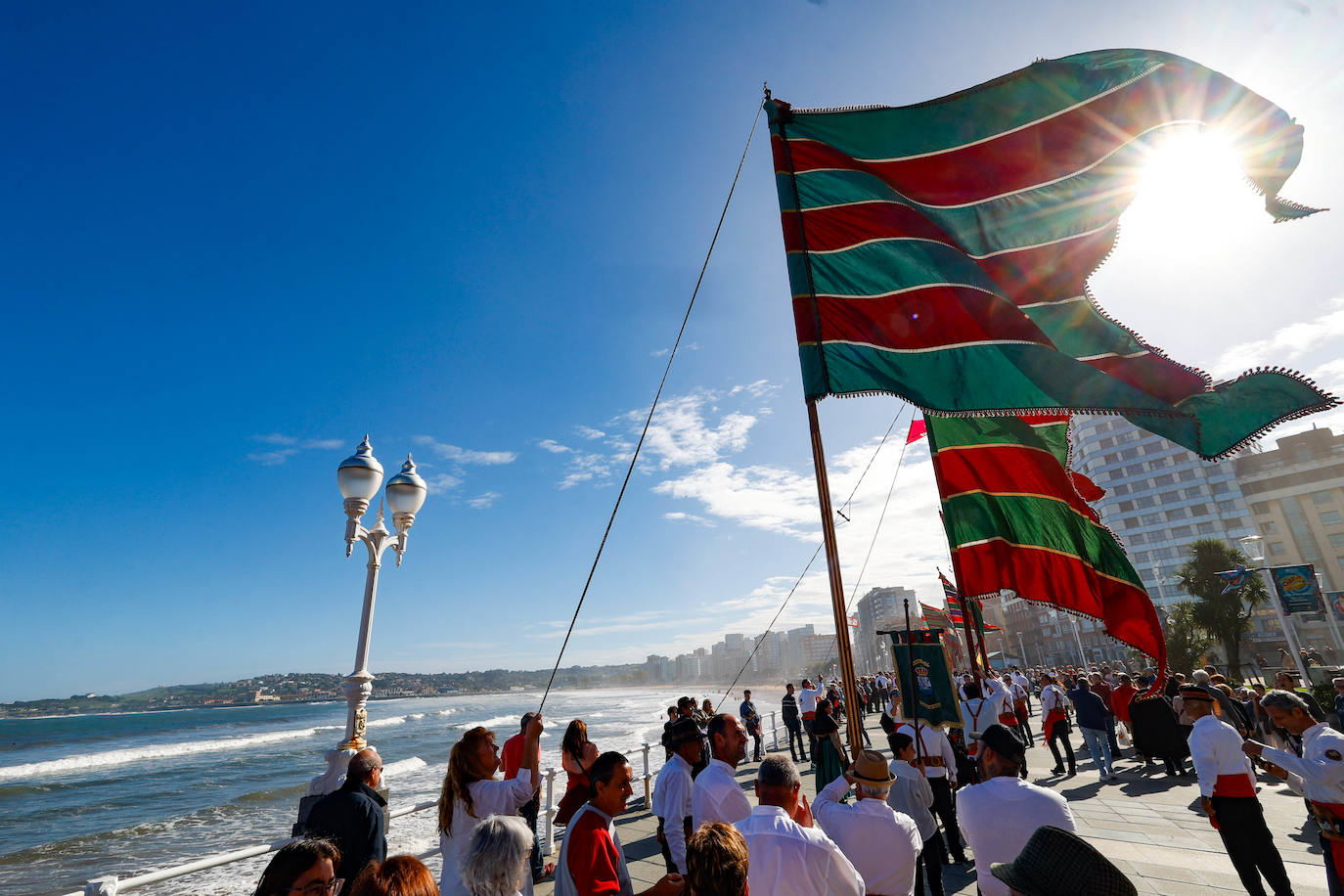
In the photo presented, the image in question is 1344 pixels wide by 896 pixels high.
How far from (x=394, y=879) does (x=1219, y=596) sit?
179 ft

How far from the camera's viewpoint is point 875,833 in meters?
3.46

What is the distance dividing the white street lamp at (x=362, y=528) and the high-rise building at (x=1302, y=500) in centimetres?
9671

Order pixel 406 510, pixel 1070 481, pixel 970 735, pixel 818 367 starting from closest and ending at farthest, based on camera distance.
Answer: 1. pixel 818 367
2. pixel 1070 481
3. pixel 406 510
4. pixel 970 735

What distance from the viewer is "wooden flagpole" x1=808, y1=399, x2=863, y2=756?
3.73 metres

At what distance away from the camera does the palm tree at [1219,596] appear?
127 feet

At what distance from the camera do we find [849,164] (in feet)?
20.1

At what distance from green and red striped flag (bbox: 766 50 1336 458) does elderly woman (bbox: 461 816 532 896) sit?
3632mm

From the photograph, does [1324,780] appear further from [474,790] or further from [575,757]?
[474,790]

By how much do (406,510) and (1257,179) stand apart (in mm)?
8789

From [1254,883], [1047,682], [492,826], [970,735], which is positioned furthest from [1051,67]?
[1047,682]

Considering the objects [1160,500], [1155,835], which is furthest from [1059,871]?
[1160,500]

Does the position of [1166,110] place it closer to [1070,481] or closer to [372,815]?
[1070,481]

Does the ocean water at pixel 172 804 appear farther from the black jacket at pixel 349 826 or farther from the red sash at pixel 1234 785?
the red sash at pixel 1234 785


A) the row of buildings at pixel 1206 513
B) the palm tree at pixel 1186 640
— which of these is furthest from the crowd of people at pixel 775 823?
the row of buildings at pixel 1206 513
